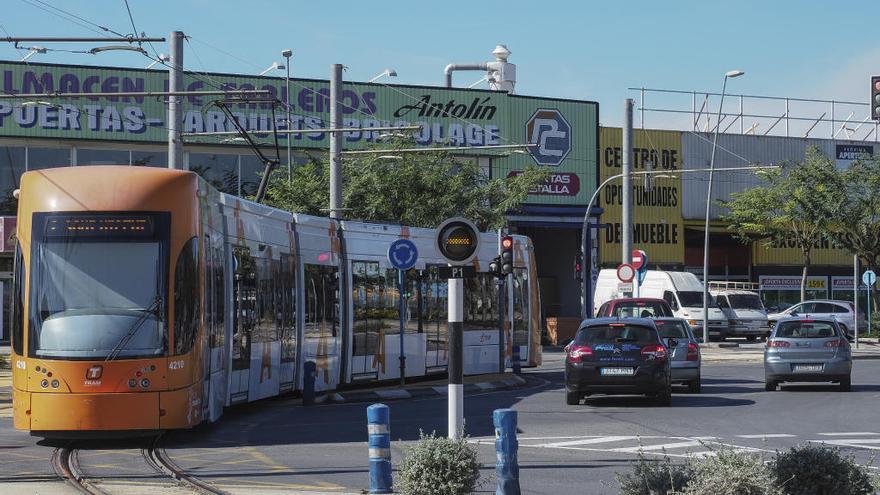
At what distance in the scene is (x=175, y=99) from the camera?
82.9 ft

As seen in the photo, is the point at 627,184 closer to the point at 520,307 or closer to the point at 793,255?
the point at 520,307

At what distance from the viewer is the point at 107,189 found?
668 inches

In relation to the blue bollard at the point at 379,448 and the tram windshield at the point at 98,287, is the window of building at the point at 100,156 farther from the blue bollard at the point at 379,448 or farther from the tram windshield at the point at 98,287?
the blue bollard at the point at 379,448

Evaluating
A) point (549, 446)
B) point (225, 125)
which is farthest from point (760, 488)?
point (225, 125)

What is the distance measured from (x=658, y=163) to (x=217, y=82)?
87.3 feet

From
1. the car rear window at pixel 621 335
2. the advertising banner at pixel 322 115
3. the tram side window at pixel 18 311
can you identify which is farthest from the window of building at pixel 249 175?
the tram side window at pixel 18 311

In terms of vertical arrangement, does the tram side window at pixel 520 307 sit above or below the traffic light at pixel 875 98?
below

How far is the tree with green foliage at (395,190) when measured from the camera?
144 ft

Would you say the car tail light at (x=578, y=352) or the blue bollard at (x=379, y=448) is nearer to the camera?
the blue bollard at (x=379, y=448)

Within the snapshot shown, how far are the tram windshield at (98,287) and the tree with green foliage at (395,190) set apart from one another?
25.7 meters

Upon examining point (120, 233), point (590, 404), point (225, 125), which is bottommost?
point (590, 404)

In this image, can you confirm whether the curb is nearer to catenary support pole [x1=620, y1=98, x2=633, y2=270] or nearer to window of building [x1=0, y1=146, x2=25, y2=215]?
catenary support pole [x1=620, y1=98, x2=633, y2=270]

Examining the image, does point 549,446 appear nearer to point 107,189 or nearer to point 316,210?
point 107,189

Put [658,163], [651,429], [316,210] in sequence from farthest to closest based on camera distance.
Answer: [658,163], [316,210], [651,429]
